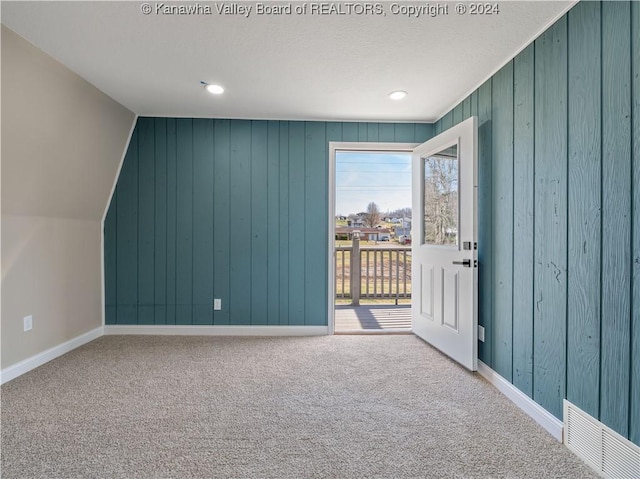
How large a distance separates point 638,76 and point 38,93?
10.9ft

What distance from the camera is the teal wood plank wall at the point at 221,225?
3443mm

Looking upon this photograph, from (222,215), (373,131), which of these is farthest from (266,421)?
(373,131)

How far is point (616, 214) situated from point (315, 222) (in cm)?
246

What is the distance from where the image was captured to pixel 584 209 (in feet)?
5.30

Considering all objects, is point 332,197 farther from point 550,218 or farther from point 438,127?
point 550,218

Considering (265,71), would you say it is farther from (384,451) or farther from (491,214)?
(384,451)

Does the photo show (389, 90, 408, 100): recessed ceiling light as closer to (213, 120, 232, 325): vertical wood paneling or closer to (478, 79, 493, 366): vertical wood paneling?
(478, 79, 493, 366): vertical wood paneling

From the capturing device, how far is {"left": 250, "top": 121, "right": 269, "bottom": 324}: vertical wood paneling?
3471 mm

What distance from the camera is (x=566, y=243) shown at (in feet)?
5.66

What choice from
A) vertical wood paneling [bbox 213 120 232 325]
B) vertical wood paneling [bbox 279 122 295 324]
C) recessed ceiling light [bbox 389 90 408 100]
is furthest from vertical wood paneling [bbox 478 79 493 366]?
vertical wood paneling [bbox 213 120 232 325]

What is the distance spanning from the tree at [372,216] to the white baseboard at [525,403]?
8.33ft

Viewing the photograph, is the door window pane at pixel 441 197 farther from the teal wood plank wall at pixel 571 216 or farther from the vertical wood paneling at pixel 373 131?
the vertical wood paneling at pixel 373 131

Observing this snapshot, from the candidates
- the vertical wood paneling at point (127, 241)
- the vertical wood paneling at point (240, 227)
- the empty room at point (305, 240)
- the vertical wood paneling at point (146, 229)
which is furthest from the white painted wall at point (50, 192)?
the vertical wood paneling at point (240, 227)

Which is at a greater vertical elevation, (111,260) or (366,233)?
(366,233)
